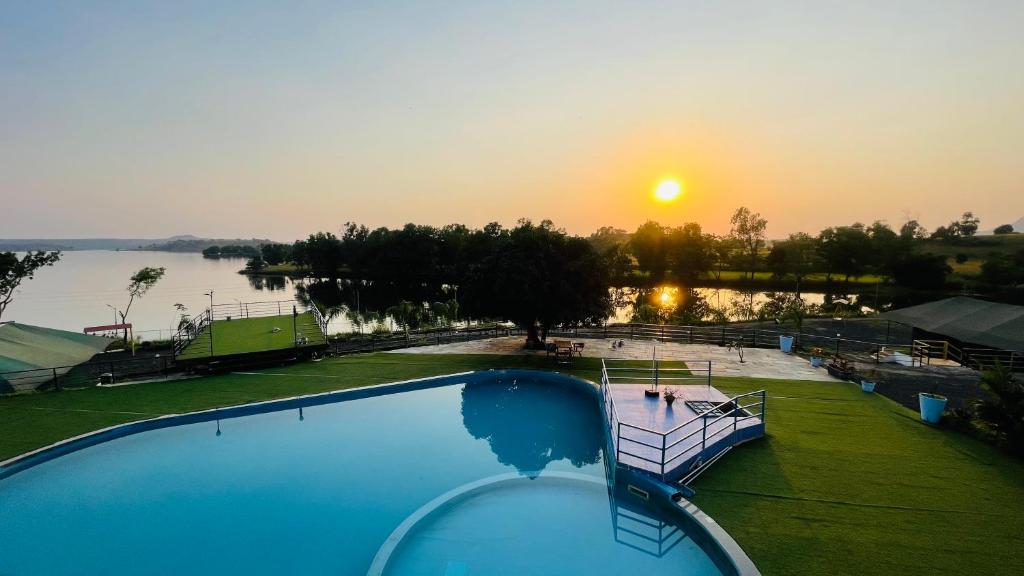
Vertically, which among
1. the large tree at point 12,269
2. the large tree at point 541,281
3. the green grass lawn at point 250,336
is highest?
the large tree at point 12,269

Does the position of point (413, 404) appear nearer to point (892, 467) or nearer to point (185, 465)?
point (185, 465)

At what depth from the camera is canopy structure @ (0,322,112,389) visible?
47.0ft

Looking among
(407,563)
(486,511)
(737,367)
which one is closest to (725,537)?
(486,511)

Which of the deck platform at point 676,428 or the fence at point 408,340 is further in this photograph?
the fence at point 408,340

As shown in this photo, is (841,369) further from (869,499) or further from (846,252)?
(846,252)

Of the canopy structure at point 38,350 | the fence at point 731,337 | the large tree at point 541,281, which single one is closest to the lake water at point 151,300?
the canopy structure at point 38,350

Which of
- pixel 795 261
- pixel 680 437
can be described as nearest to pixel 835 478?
pixel 680 437

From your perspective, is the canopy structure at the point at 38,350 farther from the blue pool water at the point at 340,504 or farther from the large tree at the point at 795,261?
the large tree at the point at 795,261

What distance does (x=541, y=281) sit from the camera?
16.5 metres

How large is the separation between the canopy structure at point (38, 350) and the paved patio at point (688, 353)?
11204 millimetres

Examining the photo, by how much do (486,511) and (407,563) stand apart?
1763 millimetres

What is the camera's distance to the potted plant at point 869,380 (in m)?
12.6

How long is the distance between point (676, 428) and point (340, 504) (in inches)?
234

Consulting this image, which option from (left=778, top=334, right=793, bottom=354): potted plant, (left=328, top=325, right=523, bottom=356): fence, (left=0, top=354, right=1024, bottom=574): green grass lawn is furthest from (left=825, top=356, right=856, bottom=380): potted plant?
(left=328, top=325, right=523, bottom=356): fence
